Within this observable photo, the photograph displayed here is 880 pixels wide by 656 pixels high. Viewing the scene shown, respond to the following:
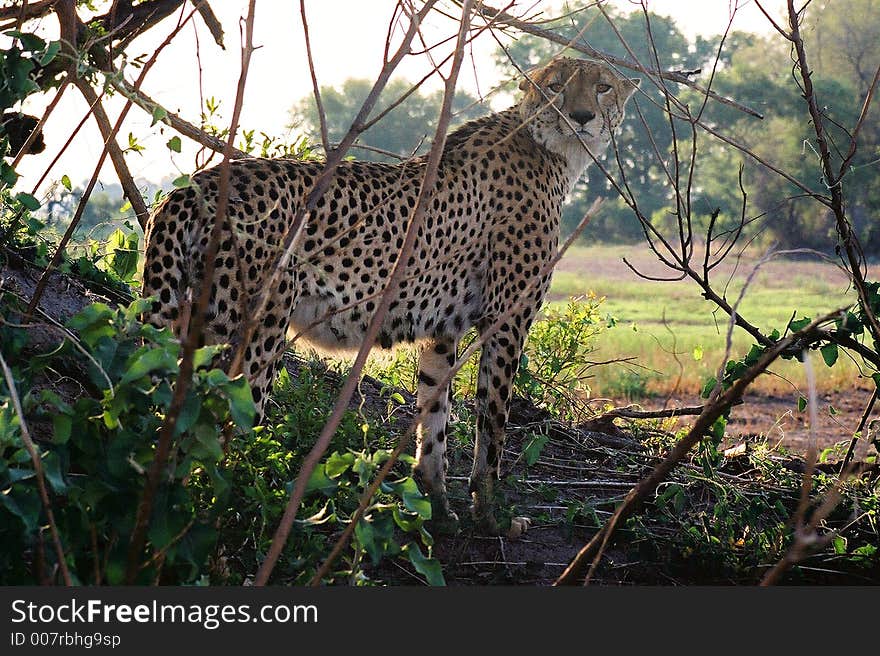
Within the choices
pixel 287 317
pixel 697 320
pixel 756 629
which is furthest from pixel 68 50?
pixel 697 320

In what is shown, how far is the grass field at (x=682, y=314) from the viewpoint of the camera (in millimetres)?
10477

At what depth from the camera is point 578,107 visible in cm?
431

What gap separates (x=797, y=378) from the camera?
1100 cm

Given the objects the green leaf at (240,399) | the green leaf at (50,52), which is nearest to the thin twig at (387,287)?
the green leaf at (240,399)

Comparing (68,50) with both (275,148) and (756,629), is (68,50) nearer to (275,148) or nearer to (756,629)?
(275,148)

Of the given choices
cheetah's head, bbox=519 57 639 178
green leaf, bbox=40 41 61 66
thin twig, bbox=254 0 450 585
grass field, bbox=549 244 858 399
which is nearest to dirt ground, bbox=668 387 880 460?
grass field, bbox=549 244 858 399

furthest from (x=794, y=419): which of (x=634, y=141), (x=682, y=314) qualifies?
(x=634, y=141)

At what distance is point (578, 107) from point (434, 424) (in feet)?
4.41

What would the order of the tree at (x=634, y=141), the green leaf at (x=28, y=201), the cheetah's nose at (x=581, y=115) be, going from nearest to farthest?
the green leaf at (x=28, y=201)
the cheetah's nose at (x=581, y=115)
the tree at (x=634, y=141)

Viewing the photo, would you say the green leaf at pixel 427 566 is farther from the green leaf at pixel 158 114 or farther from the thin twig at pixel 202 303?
the green leaf at pixel 158 114

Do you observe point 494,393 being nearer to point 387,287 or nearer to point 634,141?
point 387,287

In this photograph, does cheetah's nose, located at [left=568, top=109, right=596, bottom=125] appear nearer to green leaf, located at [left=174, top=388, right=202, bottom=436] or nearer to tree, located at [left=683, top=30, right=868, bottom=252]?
green leaf, located at [left=174, top=388, right=202, bottom=436]

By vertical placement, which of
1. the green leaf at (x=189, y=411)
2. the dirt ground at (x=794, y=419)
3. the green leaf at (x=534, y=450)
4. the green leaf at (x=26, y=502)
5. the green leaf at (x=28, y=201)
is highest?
the green leaf at (x=28, y=201)

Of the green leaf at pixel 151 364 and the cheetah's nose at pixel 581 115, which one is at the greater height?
the cheetah's nose at pixel 581 115
